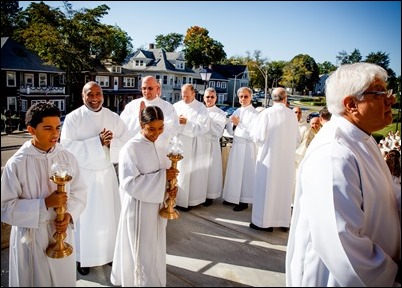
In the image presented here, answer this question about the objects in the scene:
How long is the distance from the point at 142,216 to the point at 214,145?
3678mm

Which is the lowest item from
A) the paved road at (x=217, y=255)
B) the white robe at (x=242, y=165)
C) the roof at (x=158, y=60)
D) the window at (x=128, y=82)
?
the paved road at (x=217, y=255)

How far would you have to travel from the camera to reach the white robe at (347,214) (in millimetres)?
1645

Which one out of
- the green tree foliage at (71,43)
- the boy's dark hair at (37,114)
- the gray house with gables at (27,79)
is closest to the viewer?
the boy's dark hair at (37,114)

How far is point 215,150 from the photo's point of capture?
259 inches

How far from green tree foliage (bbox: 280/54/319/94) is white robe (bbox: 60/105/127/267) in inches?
241

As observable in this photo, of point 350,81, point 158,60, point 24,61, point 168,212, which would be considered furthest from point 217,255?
point 158,60

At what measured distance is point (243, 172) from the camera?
20.6ft

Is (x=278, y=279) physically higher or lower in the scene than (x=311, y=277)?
lower

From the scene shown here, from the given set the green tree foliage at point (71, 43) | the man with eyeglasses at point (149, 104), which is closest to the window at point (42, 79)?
the green tree foliage at point (71, 43)

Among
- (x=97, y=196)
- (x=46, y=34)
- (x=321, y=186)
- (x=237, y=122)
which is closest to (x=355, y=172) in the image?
(x=321, y=186)

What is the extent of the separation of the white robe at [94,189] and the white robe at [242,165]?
113 inches

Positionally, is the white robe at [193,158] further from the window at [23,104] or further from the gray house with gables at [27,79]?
the window at [23,104]

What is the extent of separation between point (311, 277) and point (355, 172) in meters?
0.69

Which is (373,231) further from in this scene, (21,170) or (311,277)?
(21,170)
